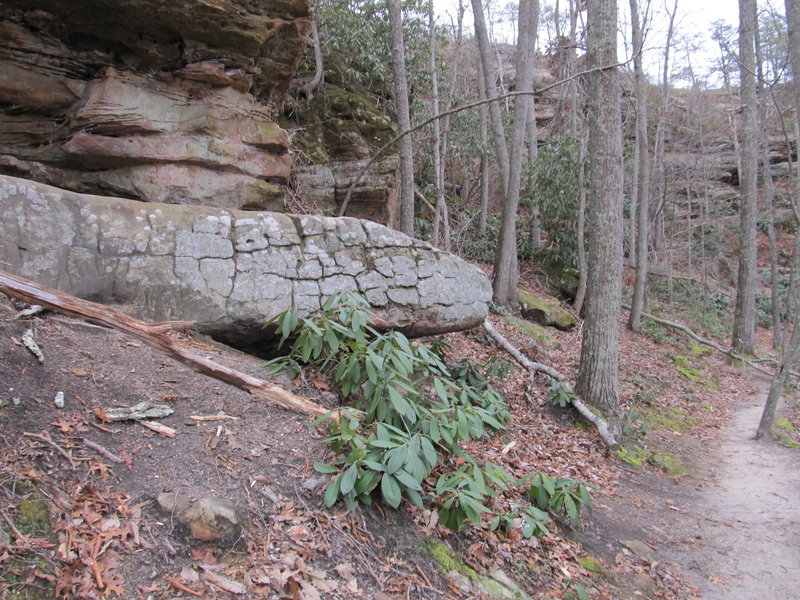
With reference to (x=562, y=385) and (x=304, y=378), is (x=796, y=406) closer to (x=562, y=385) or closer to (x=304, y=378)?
(x=562, y=385)

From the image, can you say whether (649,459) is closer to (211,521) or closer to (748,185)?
(211,521)

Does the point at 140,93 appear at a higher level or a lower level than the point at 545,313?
higher

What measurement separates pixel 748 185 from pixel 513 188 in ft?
25.3

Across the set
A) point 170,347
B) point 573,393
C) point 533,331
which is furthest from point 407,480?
point 533,331

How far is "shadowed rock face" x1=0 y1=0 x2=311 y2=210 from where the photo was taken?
18.1 ft

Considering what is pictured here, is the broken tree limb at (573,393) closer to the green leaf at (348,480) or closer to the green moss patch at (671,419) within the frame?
the green moss patch at (671,419)

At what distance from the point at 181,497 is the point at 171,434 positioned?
59cm

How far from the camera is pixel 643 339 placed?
14062 mm

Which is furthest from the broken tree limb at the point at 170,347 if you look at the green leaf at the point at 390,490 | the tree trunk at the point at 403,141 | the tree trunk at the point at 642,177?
the tree trunk at the point at 642,177

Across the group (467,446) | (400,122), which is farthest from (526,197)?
(467,446)

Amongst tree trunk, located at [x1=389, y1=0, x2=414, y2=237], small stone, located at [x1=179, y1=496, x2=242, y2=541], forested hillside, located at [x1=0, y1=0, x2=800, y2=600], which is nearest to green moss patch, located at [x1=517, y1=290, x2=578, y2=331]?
forested hillside, located at [x1=0, y1=0, x2=800, y2=600]

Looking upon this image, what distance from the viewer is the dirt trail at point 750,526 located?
415 centimetres

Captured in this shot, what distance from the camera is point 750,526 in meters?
5.16

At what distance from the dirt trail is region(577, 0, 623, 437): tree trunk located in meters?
1.52
